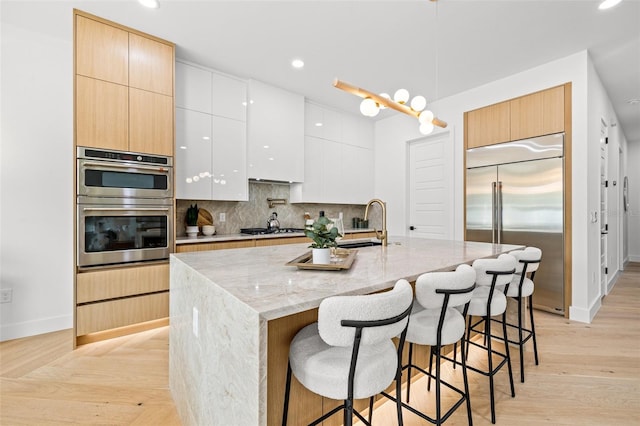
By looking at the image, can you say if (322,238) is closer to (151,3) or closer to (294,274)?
(294,274)

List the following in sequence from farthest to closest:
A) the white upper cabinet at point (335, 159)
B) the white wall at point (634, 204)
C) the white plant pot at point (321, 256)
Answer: the white wall at point (634, 204) < the white upper cabinet at point (335, 159) < the white plant pot at point (321, 256)

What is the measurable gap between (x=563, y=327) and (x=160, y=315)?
400 cm

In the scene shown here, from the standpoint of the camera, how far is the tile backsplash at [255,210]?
3756 mm

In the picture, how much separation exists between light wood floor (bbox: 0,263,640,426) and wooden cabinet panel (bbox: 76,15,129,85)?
2.37 metres

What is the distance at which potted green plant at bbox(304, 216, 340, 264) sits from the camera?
4.96 feet

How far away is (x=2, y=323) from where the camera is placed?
105 inches

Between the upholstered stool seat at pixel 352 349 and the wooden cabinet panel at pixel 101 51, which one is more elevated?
the wooden cabinet panel at pixel 101 51

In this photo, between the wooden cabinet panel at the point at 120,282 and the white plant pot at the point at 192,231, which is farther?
the white plant pot at the point at 192,231

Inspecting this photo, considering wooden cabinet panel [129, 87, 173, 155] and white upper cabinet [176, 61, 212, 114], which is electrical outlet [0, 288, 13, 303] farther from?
white upper cabinet [176, 61, 212, 114]

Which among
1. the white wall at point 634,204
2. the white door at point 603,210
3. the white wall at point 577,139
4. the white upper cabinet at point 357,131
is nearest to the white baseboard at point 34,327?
the white upper cabinet at point 357,131

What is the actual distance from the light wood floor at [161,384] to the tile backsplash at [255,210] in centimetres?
Result: 142

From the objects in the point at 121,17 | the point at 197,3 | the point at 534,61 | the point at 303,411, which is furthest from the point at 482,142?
the point at 121,17

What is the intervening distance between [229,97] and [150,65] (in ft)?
3.03

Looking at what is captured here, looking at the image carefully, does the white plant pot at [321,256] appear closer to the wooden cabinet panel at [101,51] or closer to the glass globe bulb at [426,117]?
the glass globe bulb at [426,117]
